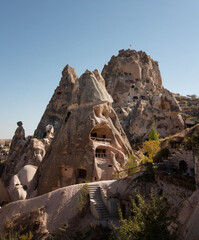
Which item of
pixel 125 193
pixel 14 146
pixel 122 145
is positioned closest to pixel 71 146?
pixel 122 145

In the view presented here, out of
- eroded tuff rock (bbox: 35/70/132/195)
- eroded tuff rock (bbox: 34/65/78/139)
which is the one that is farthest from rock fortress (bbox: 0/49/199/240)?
eroded tuff rock (bbox: 34/65/78/139)

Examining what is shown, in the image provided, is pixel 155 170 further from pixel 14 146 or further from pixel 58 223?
pixel 14 146

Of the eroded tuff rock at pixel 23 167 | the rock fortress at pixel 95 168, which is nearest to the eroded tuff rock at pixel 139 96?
the rock fortress at pixel 95 168

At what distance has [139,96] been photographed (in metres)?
53.2

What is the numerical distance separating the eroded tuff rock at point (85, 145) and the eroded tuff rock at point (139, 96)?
1457cm

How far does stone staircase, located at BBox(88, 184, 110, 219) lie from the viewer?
1178cm

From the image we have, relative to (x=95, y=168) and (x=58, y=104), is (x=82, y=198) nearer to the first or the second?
(x=95, y=168)

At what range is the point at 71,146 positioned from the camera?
19.8 m

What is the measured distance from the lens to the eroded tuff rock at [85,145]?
61.5 ft

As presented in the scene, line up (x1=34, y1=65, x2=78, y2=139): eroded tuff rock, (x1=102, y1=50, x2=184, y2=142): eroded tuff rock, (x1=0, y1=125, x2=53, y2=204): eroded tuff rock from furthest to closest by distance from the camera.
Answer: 1. (x1=34, y1=65, x2=78, y2=139): eroded tuff rock
2. (x1=102, y1=50, x2=184, y2=142): eroded tuff rock
3. (x1=0, y1=125, x2=53, y2=204): eroded tuff rock

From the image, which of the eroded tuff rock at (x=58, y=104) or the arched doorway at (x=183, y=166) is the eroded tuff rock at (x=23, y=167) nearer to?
the eroded tuff rock at (x=58, y=104)

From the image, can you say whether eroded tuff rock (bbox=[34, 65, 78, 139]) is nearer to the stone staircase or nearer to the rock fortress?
the rock fortress

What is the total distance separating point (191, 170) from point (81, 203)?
648 cm

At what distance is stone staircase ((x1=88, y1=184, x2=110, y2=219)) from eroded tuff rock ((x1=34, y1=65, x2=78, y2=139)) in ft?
105
